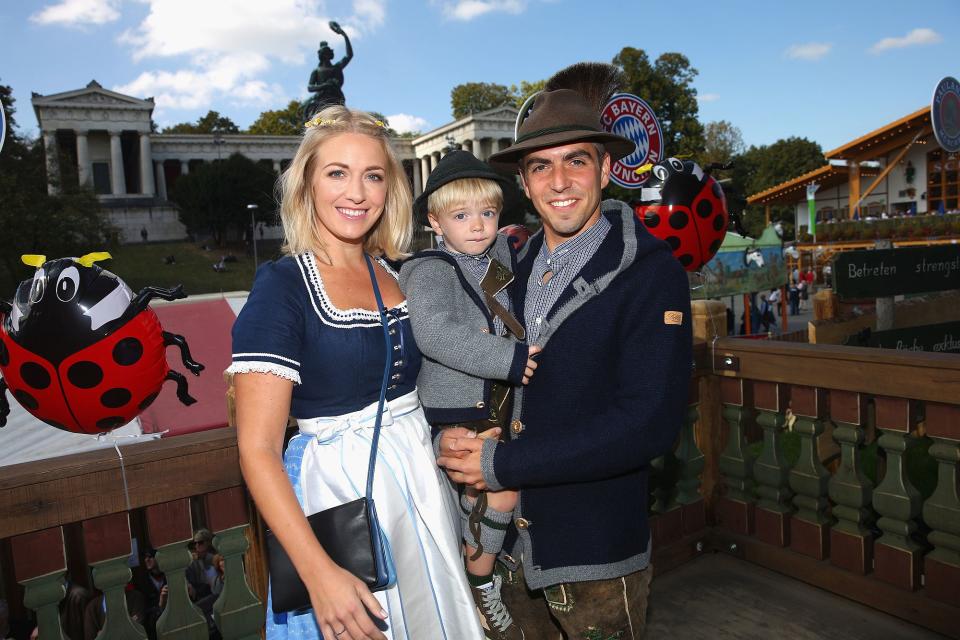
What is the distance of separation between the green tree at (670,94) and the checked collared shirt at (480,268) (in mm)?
46184

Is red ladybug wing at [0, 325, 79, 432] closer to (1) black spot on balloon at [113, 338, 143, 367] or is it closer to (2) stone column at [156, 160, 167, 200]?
(1) black spot on balloon at [113, 338, 143, 367]

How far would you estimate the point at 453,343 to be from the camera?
199cm

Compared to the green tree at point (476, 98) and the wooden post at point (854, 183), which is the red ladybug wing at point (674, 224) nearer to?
the wooden post at point (854, 183)

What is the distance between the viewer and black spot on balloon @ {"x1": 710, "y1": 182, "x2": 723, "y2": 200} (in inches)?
240

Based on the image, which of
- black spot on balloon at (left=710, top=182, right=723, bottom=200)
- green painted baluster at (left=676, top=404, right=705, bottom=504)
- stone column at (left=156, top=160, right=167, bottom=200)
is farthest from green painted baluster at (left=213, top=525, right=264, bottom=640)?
stone column at (left=156, top=160, right=167, bottom=200)

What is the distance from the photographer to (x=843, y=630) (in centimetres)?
314

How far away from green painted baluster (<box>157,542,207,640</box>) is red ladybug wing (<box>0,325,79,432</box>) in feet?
6.38

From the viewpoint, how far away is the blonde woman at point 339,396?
5.70 feet

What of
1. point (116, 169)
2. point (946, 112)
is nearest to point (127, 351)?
point (946, 112)

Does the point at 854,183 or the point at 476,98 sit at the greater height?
the point at 476,98

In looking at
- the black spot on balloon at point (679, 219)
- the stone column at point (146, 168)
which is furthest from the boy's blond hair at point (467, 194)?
the stone column at point (146, 168)

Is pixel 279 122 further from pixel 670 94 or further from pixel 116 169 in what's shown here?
pixel 670 94

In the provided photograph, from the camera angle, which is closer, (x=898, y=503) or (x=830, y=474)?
(x=898, y=503)

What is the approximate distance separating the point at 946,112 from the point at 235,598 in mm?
14731
